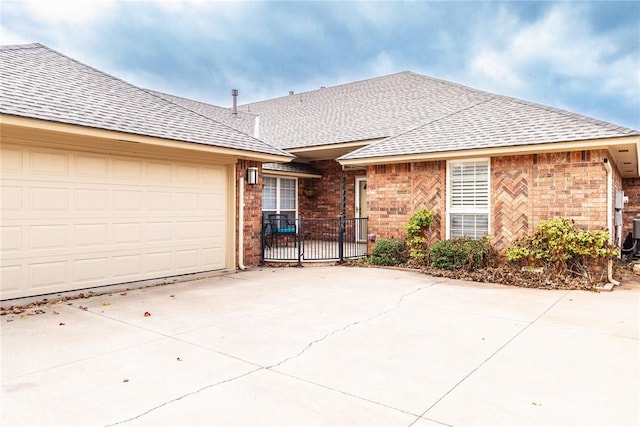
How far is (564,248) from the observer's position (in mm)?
7949

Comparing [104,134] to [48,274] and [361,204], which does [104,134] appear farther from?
[361,204]

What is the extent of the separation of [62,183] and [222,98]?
32.0m

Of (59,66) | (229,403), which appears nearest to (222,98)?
(59,66)

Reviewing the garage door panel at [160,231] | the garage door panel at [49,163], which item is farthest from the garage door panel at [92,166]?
the garage door panel at [160,231]

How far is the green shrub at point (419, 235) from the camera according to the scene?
9.78 m

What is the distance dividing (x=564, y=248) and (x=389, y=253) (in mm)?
3649

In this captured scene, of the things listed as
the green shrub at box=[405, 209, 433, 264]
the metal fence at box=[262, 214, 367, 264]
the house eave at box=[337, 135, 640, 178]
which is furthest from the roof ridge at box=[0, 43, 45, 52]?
the green shrub at box=[405, 209, 433, 264]

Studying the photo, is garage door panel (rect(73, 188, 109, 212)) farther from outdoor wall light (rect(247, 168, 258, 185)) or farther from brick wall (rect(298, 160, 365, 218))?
brick wall (rect(298, 160, 365, 218))

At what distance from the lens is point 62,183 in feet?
22.2

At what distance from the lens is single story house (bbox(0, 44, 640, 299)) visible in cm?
650

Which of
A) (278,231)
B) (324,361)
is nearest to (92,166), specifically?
(324,361)

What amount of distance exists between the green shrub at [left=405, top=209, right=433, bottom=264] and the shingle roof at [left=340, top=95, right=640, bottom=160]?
149cm

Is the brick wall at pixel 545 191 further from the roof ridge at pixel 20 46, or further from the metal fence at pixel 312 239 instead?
the roof ridge at pixel 20 46

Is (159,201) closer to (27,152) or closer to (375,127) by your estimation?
(27,152)
